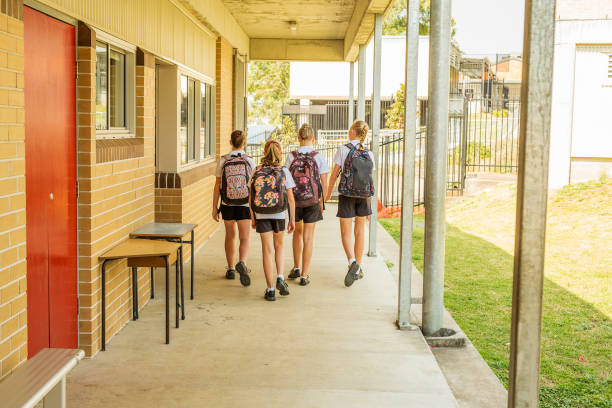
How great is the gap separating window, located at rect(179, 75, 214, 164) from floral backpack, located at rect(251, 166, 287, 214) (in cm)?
246

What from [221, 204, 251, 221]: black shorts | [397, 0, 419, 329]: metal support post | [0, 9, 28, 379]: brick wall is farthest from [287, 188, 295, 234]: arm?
[0, 9, 28, 379]: brick wall

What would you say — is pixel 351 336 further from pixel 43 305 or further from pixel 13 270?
pixel 13 270

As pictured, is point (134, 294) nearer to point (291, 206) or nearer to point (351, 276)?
point (291, 206)

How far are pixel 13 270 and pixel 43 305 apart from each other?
31.2 inches

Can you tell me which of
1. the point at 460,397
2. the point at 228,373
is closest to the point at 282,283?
the point at 228,373

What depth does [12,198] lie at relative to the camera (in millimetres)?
3705

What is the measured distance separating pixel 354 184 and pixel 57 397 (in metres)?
4.48

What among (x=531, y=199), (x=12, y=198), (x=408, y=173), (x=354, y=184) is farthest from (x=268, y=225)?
(x=531, y=199)

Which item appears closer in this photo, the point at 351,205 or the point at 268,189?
the point at 268,189

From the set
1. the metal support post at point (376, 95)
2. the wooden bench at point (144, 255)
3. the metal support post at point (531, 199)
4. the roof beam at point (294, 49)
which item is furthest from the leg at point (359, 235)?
the roof beam at point (294, 49)

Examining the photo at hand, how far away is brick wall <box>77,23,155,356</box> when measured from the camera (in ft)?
16.5

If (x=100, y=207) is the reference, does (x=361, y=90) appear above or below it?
above

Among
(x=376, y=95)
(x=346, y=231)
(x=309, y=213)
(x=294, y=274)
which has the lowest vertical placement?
(x=294, y=274)

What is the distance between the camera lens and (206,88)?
1107cm
